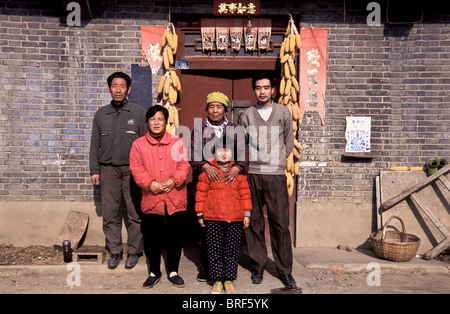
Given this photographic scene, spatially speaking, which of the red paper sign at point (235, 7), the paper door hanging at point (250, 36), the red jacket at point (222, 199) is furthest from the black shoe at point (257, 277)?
the red paper sign at point (235, 7)

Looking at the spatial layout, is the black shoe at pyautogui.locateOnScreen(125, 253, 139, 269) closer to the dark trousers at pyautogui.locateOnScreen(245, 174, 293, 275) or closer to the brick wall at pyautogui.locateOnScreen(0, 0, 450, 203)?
the brick wall at pyautogui.locateOnScreen(0, 0, 450, 203)

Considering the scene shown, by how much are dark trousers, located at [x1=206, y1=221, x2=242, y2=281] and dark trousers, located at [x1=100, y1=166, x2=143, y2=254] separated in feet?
4.26

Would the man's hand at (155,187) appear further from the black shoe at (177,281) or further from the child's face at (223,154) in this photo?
the black shoe at (177,281)

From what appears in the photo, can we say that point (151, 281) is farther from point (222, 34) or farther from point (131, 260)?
point (222, 34)

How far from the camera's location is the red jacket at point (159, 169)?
3.81 metres

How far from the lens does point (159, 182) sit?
12.7 ft

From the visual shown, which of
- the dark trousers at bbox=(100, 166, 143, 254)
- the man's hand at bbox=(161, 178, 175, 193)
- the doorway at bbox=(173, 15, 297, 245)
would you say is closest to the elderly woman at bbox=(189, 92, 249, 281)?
the man's hand at bbox=(161, 178, 175, 193)

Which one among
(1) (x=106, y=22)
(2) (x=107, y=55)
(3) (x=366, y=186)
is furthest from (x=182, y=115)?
(3) (x=366, y=186)

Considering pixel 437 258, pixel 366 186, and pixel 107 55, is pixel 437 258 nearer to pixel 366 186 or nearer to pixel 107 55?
pixel 366 186

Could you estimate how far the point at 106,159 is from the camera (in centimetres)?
450

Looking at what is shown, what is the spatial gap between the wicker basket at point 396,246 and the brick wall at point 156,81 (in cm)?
71

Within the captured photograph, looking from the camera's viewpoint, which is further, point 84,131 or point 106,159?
point 84,131

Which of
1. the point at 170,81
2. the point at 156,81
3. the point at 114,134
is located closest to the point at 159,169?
the point at 114,134

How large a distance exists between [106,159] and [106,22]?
2181 mm
